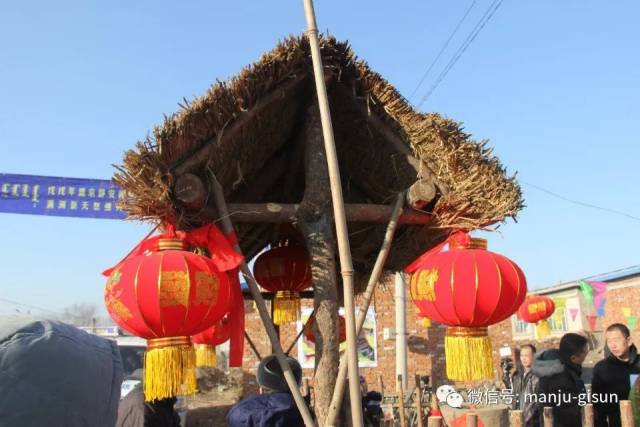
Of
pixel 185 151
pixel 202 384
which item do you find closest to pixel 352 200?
pixel 185 151

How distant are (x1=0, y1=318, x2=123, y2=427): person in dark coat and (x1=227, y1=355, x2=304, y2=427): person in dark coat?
1650 mm

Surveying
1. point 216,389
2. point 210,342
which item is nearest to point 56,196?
point 216,389

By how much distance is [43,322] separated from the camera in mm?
1036

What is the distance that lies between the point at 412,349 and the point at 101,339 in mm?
11775

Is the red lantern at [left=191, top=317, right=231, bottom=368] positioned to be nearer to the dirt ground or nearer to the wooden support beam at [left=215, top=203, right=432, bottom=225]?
the wooden support beam at [left=215, top=203, right=432, bottom=225]

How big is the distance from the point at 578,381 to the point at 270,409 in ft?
9.00

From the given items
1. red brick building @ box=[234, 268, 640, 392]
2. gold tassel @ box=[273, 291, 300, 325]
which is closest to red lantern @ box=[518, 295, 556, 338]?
red brick building @ box=[234, 268, 640, 392]

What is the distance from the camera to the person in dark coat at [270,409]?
264 cm

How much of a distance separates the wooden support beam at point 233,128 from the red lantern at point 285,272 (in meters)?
1.56

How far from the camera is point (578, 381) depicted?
13.5ft

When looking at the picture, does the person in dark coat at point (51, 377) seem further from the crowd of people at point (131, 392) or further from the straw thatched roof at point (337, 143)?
the straw thatched roof at point (337, 143)

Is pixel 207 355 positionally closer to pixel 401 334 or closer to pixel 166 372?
pixel 166 372

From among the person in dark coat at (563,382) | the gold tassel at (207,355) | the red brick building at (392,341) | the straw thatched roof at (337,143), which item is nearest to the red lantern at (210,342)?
the gold tassel at (207,355)

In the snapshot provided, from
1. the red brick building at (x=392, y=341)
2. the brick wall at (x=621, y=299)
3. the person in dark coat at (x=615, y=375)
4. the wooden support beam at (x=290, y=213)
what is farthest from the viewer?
the brick wall at (x=621, y=299)
